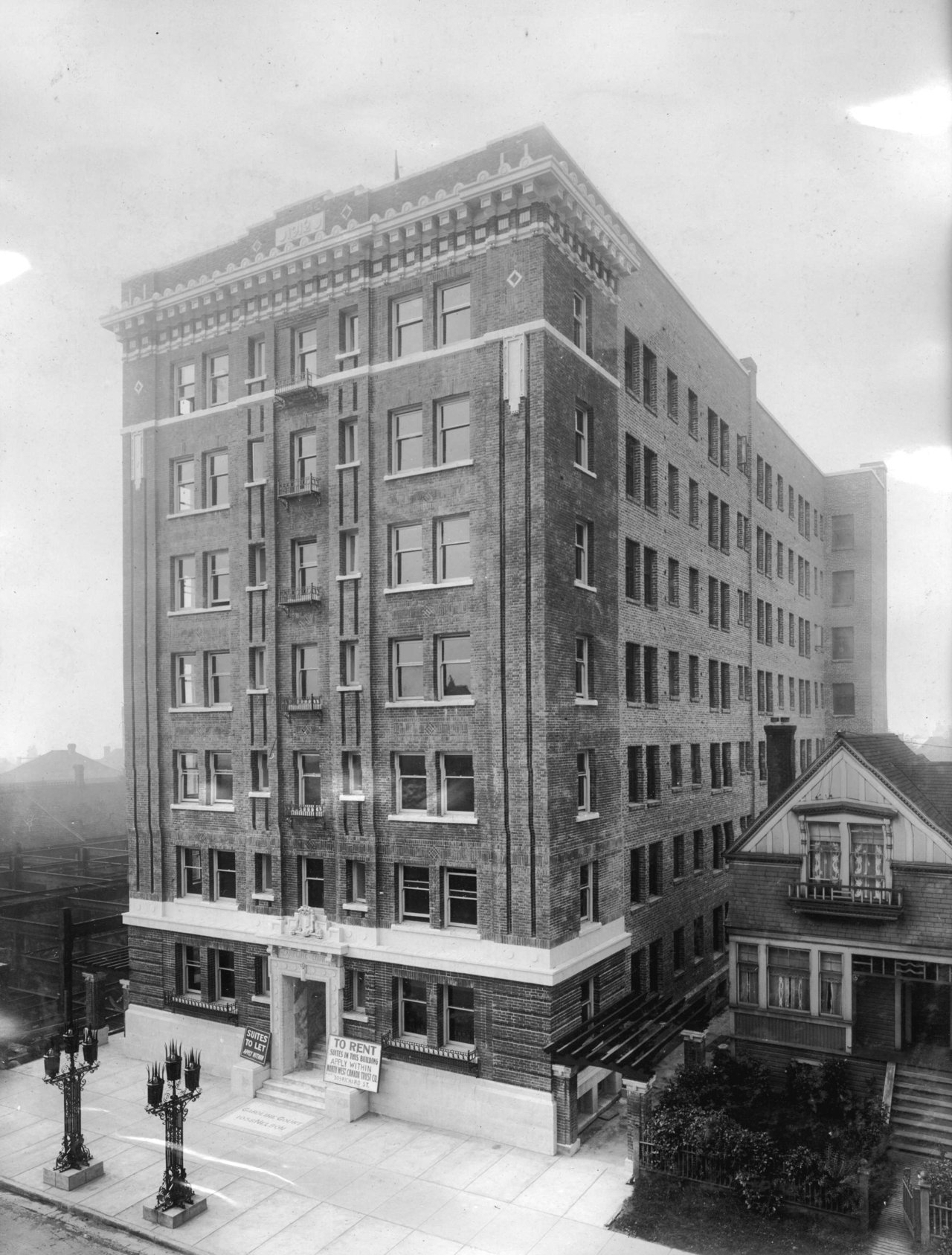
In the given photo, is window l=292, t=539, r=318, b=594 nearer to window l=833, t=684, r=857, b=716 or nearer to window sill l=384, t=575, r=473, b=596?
window sill l=384, t=575, r=473, b=596

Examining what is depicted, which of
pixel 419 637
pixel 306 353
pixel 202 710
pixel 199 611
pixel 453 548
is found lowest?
pixel 202 710

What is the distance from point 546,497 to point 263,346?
9.88 m

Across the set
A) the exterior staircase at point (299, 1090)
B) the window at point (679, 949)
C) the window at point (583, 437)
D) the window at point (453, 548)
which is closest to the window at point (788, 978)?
the window at point (679, 949)

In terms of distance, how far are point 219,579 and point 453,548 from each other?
7.77 metres

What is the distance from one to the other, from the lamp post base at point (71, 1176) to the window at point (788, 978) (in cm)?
1540

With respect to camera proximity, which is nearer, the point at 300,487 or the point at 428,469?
the point at 428,469

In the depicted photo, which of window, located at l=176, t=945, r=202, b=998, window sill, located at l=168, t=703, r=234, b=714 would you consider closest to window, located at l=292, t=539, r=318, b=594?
window sill, located at l=168, t=703, r=234, b=714

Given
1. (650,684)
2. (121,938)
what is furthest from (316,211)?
(121,938)

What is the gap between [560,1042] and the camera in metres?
19.9

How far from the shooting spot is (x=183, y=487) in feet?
85.8

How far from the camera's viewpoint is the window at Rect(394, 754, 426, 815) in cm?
2202

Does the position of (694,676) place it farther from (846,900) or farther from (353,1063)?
(353,1063)

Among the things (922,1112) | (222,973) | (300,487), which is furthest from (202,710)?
(922,1112)

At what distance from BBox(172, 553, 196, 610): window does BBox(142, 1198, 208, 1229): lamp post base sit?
1503cm
